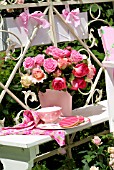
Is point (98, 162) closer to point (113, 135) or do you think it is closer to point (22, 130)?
point (113, 135)

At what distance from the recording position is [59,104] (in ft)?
9.89

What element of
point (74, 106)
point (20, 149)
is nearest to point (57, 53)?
point (20, 149)

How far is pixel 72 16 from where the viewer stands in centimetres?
338

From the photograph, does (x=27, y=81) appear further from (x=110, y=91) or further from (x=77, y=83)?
(x=110, y=91)

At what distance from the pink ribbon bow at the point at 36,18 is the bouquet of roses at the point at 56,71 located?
221 mm

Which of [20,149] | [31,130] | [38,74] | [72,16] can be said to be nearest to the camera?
[20,149]

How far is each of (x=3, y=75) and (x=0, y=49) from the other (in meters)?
0.53

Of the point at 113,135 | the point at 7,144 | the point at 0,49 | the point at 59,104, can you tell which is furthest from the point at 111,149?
the point at 0,49

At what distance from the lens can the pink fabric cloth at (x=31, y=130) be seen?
2719mm

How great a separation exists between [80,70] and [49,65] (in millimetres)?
172

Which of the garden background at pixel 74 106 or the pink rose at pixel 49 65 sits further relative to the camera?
the garden background at pixel 74 106

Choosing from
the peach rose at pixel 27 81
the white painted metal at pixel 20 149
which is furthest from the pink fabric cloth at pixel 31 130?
the peach rose at pixel 27 81

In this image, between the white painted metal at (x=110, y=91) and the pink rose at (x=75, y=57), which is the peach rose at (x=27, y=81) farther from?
the white painted metal at (x=110, y=91)

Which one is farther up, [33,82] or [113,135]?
[33,82]
